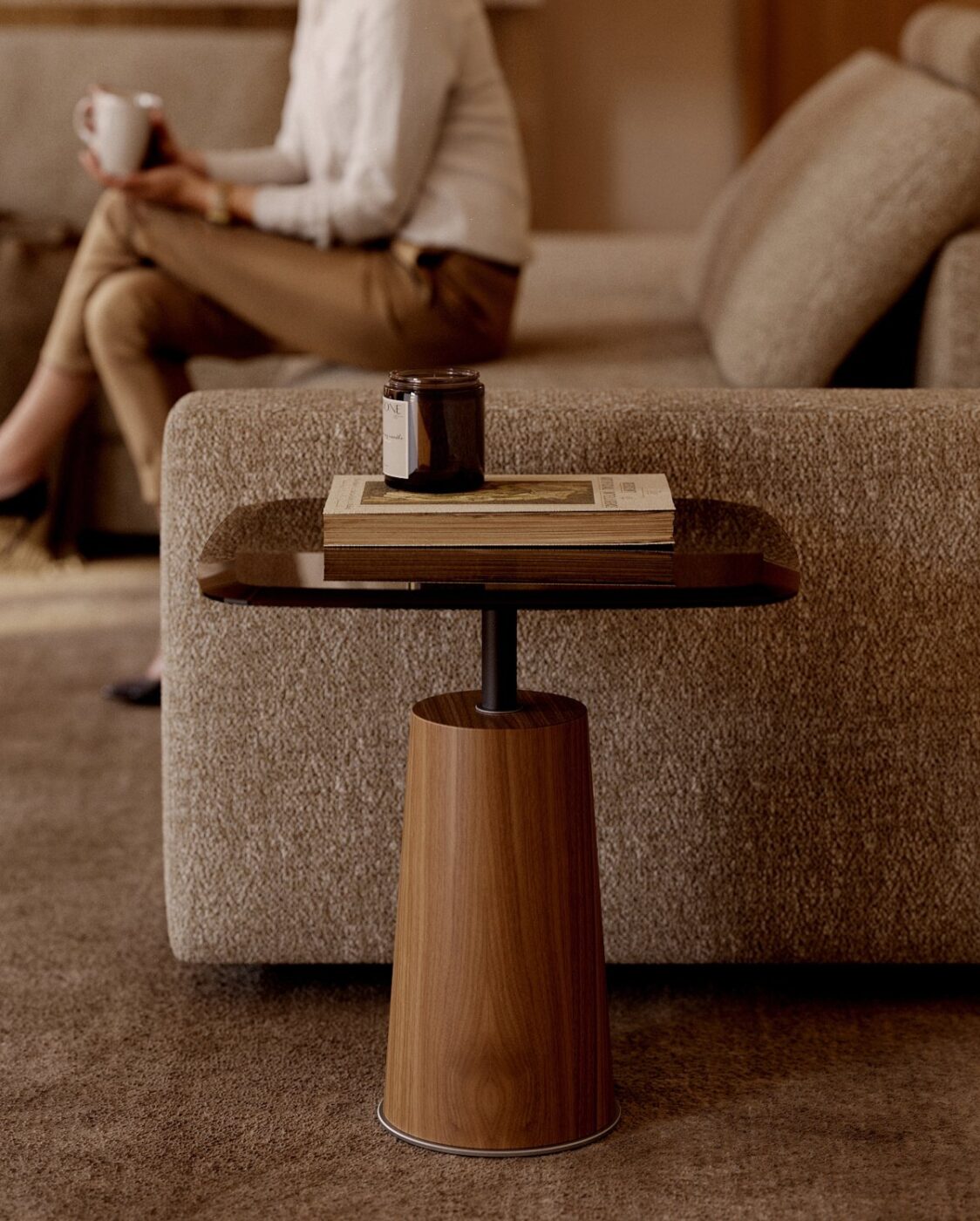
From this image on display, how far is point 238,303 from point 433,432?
1019 millimetres

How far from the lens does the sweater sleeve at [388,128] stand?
183 cm

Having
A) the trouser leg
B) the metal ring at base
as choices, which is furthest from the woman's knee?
the metal ring at base

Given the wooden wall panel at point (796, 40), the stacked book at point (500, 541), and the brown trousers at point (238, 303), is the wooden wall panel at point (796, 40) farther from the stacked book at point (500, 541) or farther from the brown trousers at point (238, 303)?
the stacked book at point (500, 541)

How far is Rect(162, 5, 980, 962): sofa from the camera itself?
1208 millimetres

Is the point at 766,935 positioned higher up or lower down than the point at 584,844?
lower down

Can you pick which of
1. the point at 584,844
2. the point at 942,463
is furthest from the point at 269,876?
the point at 942,463

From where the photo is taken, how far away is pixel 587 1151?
1.06 metres

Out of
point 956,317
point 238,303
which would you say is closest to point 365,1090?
point 956,317

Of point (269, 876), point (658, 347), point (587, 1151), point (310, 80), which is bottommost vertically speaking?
point (587, 1151)

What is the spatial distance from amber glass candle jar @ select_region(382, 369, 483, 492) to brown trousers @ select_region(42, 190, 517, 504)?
2.98 feet

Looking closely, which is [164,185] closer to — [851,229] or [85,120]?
[85,120]

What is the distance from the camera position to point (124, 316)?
1974 millimetres

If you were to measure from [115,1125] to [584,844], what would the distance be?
37 centimetres

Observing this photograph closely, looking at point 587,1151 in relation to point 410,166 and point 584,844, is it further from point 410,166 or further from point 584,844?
point 410,166
